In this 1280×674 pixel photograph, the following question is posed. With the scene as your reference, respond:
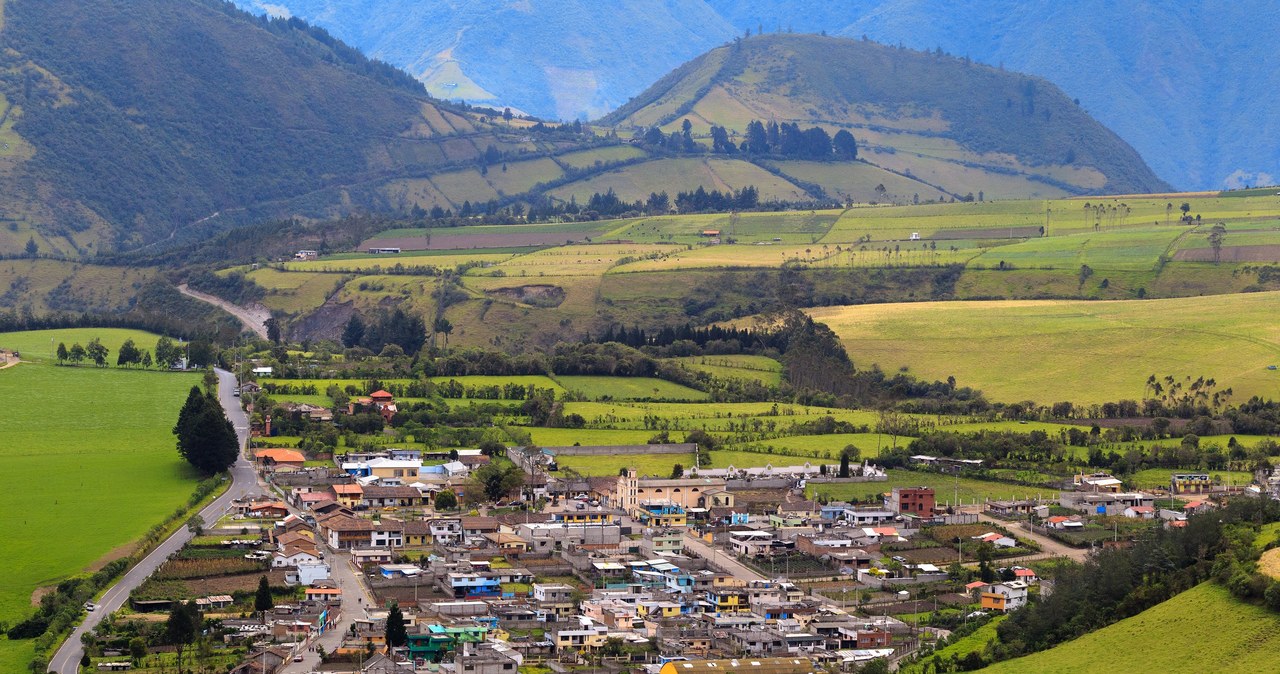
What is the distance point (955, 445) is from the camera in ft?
310

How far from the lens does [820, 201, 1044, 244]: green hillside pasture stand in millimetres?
165625

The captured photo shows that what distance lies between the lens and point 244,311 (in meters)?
151

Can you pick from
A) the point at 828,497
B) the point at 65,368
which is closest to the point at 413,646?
the point at 828,497

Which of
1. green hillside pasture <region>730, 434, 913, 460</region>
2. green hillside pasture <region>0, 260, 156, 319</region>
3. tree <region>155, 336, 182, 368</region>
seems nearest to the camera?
green hillside pasture <region>730, 434, 913, 460</region>

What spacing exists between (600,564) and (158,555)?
49.7ft

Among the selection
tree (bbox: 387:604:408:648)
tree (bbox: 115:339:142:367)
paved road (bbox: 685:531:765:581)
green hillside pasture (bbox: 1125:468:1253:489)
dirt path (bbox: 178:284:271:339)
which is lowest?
tree (bbox: 387:604:408:648)

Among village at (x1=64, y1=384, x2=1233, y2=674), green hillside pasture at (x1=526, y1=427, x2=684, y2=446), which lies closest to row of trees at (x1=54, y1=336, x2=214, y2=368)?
village at (x1=64, y1=384, x2=1233, y2=674)

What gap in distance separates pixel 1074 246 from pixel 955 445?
60081 mm

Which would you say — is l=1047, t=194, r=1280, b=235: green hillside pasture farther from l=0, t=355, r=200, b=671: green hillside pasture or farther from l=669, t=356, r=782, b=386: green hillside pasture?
l=0, t=355, r=200, b=671: green hillside pasture

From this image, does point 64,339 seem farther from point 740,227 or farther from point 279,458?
point 740,227

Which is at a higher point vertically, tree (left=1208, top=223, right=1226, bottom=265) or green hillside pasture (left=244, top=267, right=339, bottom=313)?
tree (left=1208, top=223, right=1226, bottom=265)

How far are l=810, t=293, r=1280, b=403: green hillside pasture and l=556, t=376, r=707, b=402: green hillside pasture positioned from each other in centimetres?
1396

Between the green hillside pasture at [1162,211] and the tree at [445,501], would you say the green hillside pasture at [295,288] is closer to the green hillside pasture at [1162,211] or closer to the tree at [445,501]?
the green hillside pasture at [1162,211]

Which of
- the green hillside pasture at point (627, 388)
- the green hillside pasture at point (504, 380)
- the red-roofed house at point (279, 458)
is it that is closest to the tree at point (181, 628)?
the red-roofed house at point (279, 458)
